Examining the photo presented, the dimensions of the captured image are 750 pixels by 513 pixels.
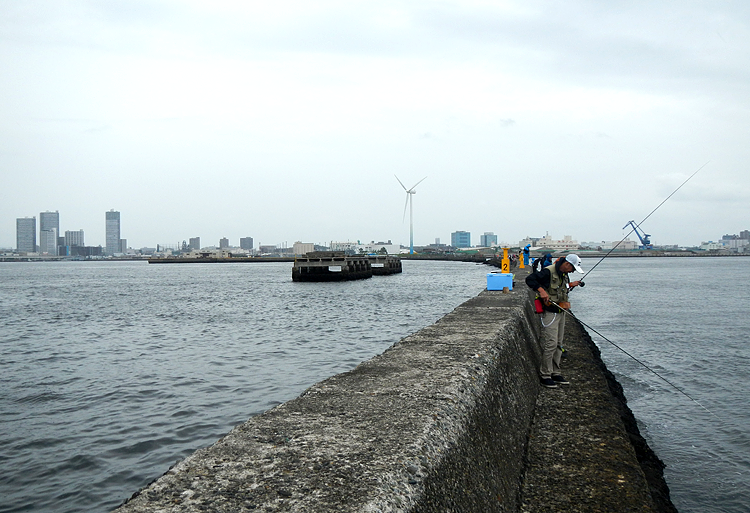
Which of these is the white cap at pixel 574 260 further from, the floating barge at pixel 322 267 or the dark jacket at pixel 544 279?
the floating barge at pixel 322 267

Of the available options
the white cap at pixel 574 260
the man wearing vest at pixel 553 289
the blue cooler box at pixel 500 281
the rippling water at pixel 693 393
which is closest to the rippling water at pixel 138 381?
the blue cooler box at pixel 500 281

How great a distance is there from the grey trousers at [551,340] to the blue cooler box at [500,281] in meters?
6.10

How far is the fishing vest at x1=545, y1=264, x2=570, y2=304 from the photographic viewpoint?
6.67m

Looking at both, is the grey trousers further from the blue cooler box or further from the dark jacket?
the blue cooler box

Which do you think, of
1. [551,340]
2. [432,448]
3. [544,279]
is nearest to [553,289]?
[544,279]

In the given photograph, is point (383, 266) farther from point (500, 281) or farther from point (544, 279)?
point (544, 279)

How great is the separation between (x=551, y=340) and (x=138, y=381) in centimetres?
817

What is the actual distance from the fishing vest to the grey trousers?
199 mm

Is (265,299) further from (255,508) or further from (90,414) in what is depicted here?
(255,508)

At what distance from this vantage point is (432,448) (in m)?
3.08

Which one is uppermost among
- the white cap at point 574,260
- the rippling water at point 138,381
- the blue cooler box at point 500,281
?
the white cap at point 574,260

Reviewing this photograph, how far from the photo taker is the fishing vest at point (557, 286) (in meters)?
6.67

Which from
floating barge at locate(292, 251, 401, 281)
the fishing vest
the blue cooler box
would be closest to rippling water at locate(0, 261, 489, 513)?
the blue cooler box

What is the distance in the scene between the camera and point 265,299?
3195cm
